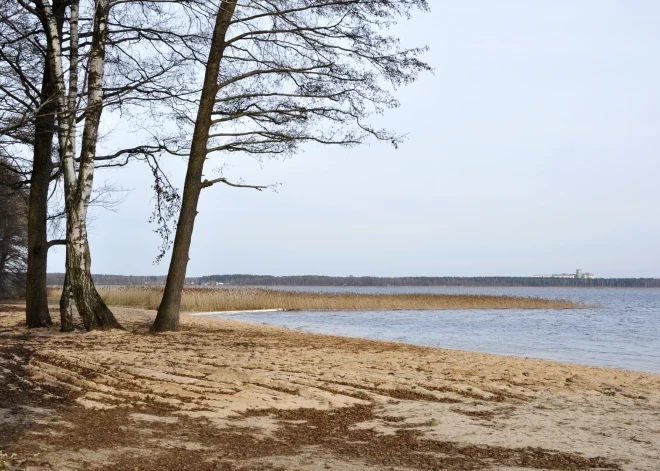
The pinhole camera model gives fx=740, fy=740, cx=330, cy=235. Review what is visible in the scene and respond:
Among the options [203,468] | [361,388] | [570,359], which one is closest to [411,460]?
[203,468]

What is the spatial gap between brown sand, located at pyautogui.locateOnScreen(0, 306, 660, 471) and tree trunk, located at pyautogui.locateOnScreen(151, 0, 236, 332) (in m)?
2.89

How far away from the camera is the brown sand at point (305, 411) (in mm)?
A: 5340

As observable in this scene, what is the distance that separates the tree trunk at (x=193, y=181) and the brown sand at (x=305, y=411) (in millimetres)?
2892

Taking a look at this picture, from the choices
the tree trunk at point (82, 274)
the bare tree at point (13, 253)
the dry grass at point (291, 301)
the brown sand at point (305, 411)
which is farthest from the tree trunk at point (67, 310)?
the bare tree at point (13, 253)

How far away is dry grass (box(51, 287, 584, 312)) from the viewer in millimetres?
30984

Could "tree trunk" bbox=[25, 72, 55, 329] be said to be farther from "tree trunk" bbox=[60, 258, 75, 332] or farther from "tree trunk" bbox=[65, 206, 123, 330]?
"tree trunk" bbox=[65, 206, 123, 330]

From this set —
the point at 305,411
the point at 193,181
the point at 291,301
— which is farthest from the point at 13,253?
the point at 305,411

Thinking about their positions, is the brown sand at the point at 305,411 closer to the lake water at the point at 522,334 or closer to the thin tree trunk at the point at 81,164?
the thin tree trunk at the point at 81,164

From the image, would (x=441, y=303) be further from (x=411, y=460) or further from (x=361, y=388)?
(x=411, y=460)

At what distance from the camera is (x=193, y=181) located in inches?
554

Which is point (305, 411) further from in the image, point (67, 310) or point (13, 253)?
point (13, 253)

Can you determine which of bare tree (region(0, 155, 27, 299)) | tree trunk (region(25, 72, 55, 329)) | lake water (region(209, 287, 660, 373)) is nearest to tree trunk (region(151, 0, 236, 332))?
tree trunk (region(25, 72, 55, 329))

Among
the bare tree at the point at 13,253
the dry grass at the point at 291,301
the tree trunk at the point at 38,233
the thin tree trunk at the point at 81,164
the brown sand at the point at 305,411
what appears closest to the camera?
the brown sand at the point at 305,411

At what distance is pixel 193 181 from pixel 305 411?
791cm
